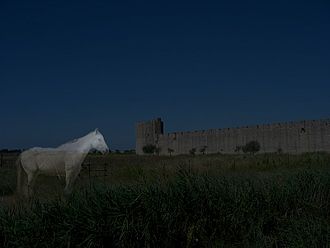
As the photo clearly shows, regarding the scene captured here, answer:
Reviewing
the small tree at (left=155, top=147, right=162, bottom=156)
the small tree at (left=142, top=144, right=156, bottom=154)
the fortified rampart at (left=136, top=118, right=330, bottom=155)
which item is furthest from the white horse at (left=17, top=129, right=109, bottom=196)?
the small tree at (left=142, top=144, right=156, bottom=154)

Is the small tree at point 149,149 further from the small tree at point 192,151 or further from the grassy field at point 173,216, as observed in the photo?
the grassy field at point 173,216

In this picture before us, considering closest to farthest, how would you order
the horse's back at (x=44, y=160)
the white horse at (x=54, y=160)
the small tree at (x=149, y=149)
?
the white horse at (x=54, y=160)
the horse's back at (x=44, y=160)
the small tree at (x=149, y=149)

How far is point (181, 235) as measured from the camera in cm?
541

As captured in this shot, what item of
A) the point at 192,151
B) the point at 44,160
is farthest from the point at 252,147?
the point at 44,160

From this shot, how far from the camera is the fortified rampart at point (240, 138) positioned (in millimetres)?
47031

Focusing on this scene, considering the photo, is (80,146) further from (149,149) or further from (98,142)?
(149,149)

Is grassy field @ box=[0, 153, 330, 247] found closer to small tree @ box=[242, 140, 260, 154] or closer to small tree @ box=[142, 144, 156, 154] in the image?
small tree @ box=[242, 140, 260, 154]

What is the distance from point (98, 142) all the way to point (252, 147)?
148ft

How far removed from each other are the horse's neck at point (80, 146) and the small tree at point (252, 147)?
44.7 m

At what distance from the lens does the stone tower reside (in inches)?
2842

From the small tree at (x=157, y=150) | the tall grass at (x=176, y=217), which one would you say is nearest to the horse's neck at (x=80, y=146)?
the tall grass at (x=176, y=217)

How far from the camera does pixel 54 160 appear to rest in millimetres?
9625

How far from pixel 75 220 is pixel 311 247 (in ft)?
8.53

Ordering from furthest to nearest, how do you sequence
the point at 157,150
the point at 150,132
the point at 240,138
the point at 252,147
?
the point at 150,132
the point at 157,150
the point at 240,138
the point at 252,147
